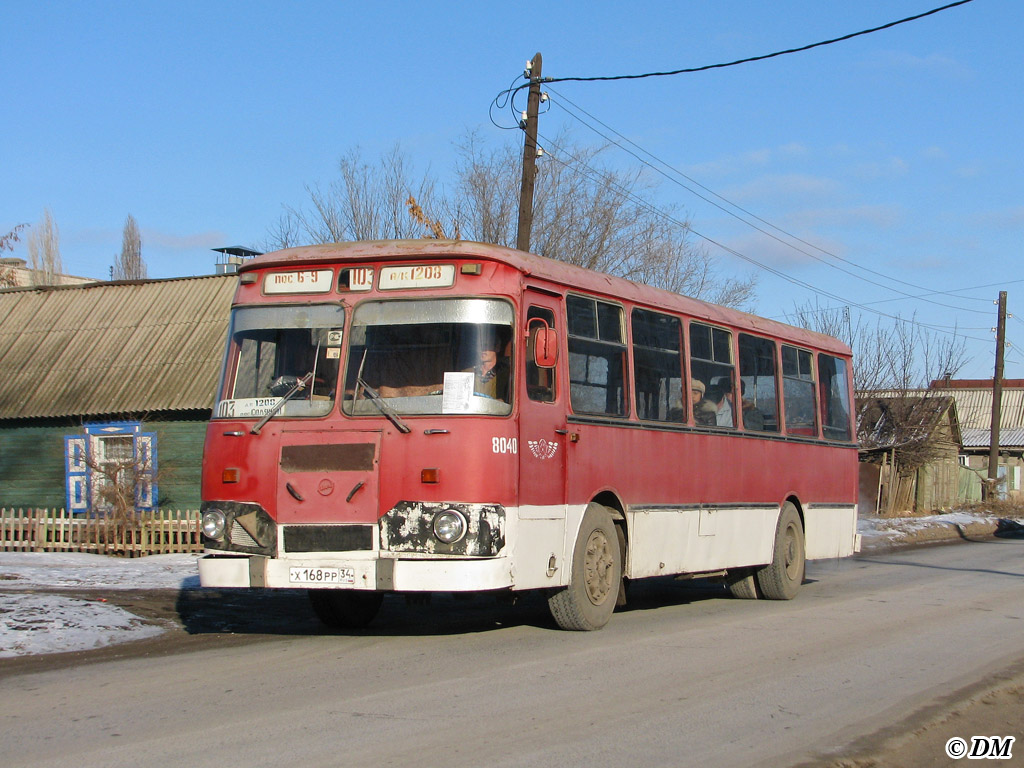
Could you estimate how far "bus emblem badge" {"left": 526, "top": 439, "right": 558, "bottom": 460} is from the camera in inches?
369

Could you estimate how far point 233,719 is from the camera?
21.4 ft

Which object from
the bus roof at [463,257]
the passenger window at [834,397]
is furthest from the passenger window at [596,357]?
the passenger window at [834,397]

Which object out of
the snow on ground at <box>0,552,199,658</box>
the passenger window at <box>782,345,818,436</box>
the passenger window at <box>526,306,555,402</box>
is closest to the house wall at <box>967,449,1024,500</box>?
the passenger window at <box>782,345,818,436</box>

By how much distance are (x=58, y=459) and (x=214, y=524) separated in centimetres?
1711

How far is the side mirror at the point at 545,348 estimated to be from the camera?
927 cm

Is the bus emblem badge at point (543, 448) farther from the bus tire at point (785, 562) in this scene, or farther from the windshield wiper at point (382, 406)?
the bus tire at point (785, 562)

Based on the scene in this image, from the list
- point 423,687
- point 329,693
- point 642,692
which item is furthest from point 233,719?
point 642,692

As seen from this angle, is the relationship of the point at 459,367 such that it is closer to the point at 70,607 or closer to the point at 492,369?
the point at 492,369

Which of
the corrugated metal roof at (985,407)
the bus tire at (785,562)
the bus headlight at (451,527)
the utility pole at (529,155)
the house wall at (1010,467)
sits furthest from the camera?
the corrugated metal roof at (985,407)

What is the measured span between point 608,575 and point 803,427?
532cm

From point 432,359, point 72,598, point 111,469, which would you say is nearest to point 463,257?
point 432,359

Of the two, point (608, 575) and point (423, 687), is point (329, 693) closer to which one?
point (423, 687)

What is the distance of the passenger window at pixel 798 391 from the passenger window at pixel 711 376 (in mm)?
1627

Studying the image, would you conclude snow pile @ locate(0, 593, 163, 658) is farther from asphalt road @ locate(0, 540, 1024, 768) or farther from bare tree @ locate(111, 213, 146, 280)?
bare tree @ locate(111, 213, 146, 280)
